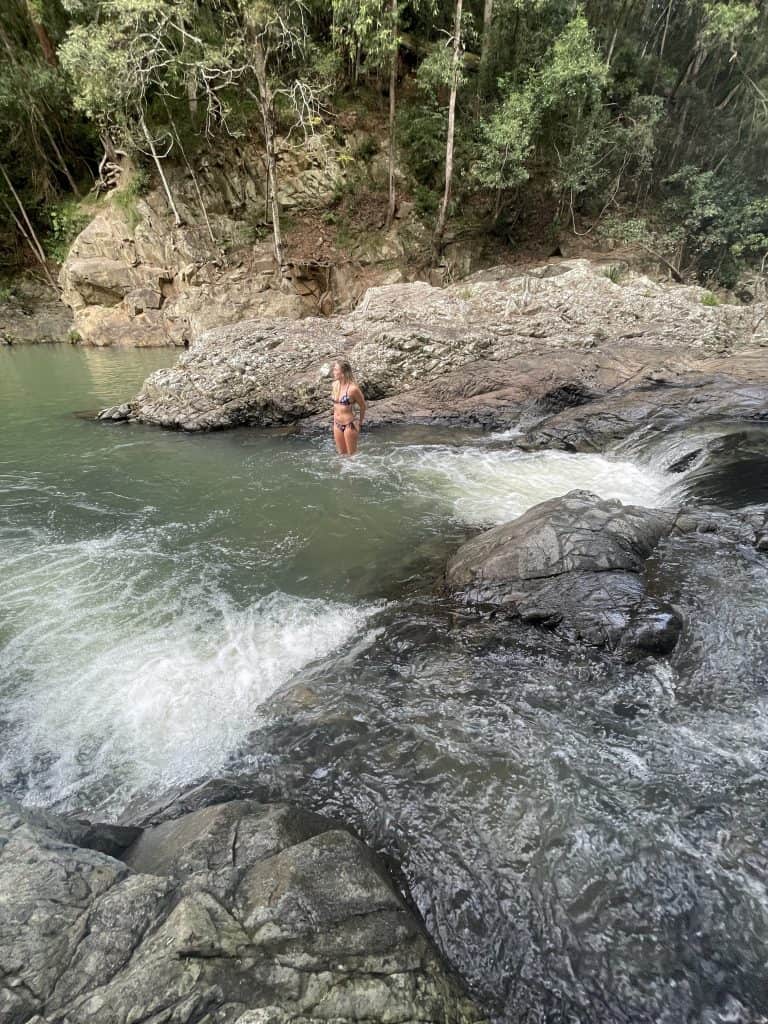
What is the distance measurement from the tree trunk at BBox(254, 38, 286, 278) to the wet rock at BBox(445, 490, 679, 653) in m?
19.7

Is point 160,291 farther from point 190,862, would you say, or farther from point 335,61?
point 190,862

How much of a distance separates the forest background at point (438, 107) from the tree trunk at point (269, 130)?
10 cm

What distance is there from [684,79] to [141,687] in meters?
31.4

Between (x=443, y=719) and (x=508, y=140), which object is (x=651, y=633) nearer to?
(x=443, y=719)

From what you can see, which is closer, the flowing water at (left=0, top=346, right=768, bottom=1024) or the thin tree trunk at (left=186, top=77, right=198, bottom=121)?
the flowing water at (left=0, top=346, right=768, bottom=1024)

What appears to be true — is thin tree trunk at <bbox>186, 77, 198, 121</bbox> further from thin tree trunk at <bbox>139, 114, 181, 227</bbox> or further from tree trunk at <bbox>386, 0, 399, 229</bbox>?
tree trunk at <bbox>386, 0, 399, 229</bbox>

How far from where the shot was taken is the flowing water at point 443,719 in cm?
220

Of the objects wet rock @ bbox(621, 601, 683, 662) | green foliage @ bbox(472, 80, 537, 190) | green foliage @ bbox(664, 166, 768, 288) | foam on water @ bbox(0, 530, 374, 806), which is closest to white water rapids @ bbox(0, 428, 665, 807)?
foam on water @ bbox(0, 530, 374, 806)

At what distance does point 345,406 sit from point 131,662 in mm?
5017

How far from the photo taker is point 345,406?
310 inches

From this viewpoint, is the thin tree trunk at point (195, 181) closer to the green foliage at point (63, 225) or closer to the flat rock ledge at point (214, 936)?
the green foliage at point (63, 225)

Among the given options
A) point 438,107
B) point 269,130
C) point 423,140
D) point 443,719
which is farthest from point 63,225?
point 443,719

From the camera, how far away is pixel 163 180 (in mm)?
20547

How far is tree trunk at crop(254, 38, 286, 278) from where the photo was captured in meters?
16.7
